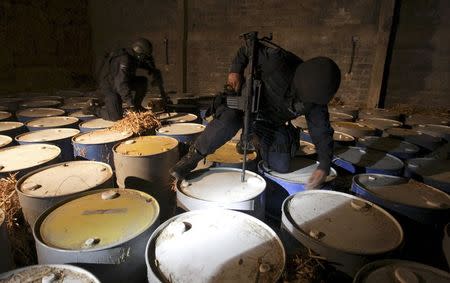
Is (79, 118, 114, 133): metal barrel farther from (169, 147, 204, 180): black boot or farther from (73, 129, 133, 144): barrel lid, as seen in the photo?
(169, 147, 204, 180): black boot

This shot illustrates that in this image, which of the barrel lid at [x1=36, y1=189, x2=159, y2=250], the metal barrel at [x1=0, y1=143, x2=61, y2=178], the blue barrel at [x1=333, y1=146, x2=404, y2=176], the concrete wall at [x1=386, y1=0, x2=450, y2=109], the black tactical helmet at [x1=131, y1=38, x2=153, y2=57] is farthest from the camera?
the concrete wall at [x1=386, y1=0, x2=450, y2=109]


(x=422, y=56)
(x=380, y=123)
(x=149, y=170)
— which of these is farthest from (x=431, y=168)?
(x=422, y=56)

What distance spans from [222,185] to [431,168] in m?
2.25

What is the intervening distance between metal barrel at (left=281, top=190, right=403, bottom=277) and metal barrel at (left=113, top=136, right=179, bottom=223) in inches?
55.0

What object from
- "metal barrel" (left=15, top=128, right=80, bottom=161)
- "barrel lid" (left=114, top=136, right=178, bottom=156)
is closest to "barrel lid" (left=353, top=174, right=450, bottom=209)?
"barrel lid" (left=114, top=136, right=178, bottom=156)

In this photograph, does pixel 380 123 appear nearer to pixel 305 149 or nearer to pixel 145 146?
pixel 305 149

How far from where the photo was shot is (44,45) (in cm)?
983

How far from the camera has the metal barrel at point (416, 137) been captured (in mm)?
3766

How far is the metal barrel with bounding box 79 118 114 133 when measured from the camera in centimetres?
400

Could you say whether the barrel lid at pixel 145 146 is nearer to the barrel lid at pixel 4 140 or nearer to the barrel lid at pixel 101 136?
the barrel lid at pixel 101 136

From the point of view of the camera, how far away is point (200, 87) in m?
9.39

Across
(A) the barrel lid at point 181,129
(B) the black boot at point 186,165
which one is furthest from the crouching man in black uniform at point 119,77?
(B) the black boot at point 186,165

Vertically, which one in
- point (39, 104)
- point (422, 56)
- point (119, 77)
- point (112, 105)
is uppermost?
point (422, 56)

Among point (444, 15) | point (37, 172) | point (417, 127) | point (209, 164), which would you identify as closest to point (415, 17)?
point (444, 15)
